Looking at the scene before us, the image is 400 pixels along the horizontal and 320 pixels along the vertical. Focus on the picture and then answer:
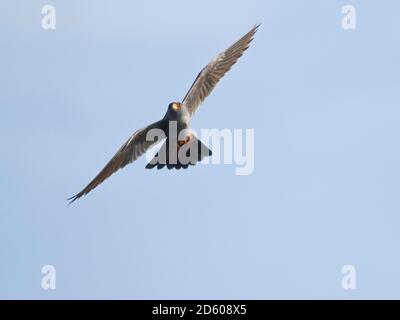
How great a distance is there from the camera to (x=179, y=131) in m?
21.9

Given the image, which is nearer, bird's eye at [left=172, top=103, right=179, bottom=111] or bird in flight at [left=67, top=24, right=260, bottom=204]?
bird in flight at [left=67, top=24, right=260, bottom=204]

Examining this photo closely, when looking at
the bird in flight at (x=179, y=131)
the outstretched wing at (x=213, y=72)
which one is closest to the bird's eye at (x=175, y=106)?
the bird in flight at (x=179, y=131)

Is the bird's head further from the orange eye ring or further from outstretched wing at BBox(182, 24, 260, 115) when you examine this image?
outstretched wing at BBox(182, 24, 260, 115)

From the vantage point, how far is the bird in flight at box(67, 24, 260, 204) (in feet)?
71.3

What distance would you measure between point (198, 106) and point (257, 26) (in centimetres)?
226

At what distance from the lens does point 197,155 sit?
21641 mm

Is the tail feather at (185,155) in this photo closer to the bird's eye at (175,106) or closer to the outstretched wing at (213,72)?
the bird's eye at (175,106)

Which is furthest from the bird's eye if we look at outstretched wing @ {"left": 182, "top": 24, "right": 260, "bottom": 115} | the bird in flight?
outstretched wing @ {"left": 182, "top": 24, "right": 260, "bottom": 115}

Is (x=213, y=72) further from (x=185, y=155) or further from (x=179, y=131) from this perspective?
(x=185, y=155)

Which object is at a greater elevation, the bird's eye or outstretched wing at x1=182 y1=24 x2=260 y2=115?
outstretched wing at x1=182 y1=24 x2=260 y2=115
